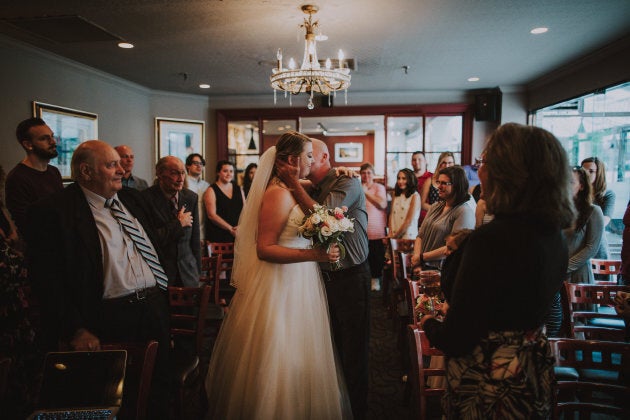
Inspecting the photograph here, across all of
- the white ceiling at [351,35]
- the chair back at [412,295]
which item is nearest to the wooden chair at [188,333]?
the chair back at [412,295]

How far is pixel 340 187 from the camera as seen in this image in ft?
8.74

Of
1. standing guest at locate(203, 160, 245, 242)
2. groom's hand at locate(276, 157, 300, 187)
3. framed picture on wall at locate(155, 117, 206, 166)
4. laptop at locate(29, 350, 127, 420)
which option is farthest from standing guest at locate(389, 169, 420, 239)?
framed picture on wall at locate(155, 117, 206, 166)

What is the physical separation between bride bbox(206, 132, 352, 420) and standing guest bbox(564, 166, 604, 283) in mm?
2063

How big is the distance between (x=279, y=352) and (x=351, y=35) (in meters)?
3.85

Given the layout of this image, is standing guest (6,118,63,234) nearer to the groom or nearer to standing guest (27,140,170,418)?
standing guest (27,140,170,418)

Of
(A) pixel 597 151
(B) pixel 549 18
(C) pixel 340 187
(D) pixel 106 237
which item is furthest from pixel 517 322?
(A) pixel 597 151

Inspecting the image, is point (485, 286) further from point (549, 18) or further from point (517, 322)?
point (549, 18)

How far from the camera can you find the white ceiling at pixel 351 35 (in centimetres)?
388

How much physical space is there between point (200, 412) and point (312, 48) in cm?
344

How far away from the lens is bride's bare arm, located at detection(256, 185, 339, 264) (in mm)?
2234

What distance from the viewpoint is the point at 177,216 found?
3275 millimetres

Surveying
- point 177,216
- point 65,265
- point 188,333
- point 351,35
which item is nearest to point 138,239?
point 65,265

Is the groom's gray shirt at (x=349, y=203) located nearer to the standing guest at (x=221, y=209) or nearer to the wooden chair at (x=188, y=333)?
the wooden chair at (x=188, y=333)

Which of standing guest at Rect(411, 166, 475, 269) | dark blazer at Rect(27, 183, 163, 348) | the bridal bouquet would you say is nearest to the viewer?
dark blazer at Rect(27, 183, 163, 348)
